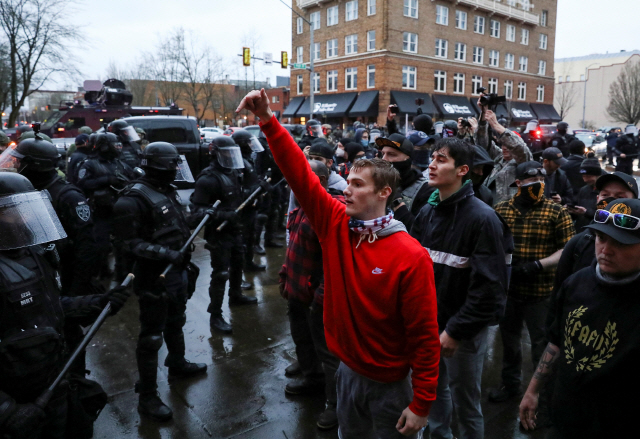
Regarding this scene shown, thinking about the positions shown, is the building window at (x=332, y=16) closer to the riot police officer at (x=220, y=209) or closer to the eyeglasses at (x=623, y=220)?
the riot police officer at (x=220, y=209)

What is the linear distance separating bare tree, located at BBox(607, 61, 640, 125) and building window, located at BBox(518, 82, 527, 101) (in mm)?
10859

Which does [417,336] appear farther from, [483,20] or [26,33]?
[483,20]

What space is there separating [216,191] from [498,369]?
3.82m

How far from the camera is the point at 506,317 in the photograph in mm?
4113

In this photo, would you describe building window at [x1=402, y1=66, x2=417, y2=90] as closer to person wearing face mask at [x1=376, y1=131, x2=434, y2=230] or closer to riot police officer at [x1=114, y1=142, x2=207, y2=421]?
person wearing face mask at [x1=376, y1=131, x2=434, y2=230]

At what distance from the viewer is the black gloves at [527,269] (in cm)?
382

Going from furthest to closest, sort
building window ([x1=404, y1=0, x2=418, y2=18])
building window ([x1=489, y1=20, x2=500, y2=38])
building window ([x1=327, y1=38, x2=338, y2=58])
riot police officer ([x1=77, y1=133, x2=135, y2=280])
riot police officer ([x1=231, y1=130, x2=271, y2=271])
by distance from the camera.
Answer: building window ([x1=489, y1=20, x2=500, y2=38]) < building window ([x1=327, y1=38, x2=338, y2=58]) < building window ([x1=404, y1=0, x2=418, y2=18]) < riot police officer ([x1=231, y1=130, x2=271, y2=271]) < riot police officer ([x1=77, y1=133, x2=135, y2=280])

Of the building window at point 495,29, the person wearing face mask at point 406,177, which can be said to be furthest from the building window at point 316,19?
the person wearing face mask at point 406,177

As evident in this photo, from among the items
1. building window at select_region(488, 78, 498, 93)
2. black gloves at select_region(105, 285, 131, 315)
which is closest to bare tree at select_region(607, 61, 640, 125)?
building window at select_region(488, 78, 498, 93)

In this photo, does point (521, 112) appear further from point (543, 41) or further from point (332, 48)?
point (332, 48)

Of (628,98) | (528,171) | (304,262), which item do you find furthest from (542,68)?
(304,262)

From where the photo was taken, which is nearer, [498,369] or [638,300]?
[638,300]

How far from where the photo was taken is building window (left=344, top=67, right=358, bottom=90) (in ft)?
113

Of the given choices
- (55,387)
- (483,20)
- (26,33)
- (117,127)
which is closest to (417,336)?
(55,387)
